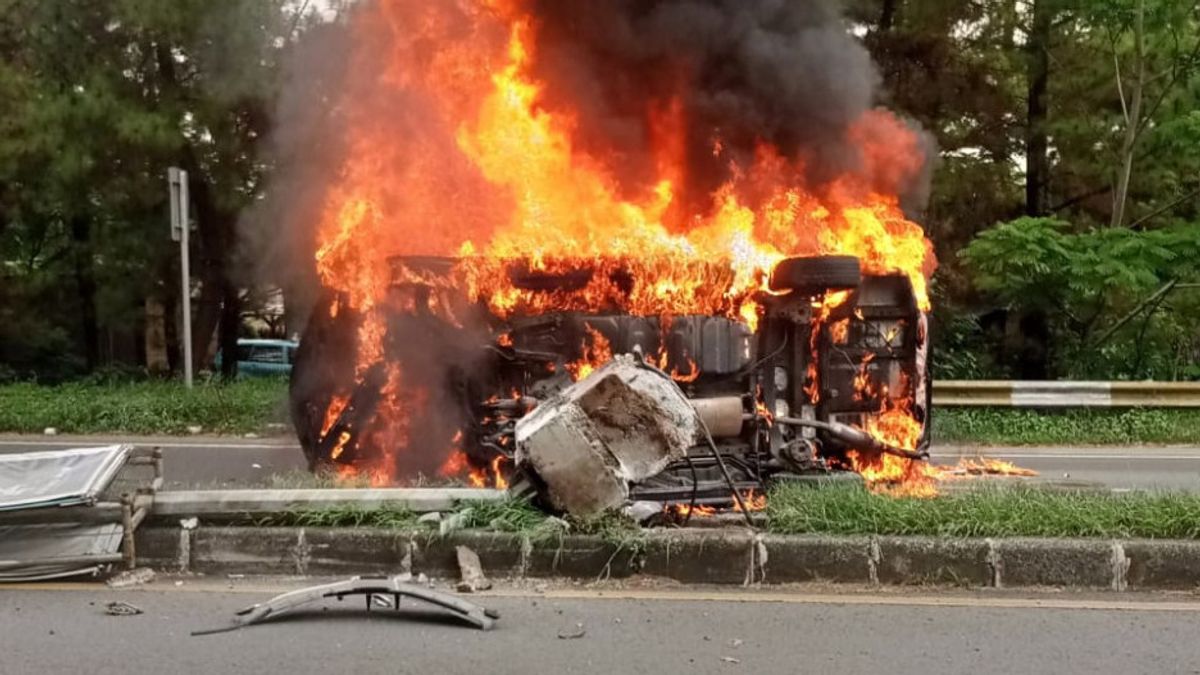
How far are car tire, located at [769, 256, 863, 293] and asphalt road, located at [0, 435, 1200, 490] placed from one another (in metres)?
3.24

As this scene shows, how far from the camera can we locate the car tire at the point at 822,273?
637 cm

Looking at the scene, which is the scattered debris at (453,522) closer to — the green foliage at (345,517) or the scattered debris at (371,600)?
the green foliage at (345,517)

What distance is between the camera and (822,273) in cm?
638

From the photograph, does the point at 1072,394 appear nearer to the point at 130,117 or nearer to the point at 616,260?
the point at 616,260

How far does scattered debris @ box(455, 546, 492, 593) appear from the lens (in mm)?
4996

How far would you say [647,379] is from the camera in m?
5.31

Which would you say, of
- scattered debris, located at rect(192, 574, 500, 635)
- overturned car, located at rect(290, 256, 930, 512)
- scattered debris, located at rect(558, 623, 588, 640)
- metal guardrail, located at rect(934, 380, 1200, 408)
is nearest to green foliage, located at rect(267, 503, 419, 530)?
scattered debris, located at rect(192, 574, 500, 635)

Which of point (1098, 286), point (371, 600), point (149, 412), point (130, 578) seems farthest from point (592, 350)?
point (149, 412)

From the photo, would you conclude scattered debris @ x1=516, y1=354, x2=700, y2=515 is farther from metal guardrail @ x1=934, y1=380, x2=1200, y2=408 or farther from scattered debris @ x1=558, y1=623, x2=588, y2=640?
metal guardrail @ x1=934, y1=380, x2=1200, y2=408

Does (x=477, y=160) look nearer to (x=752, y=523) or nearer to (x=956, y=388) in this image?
(x=752, y=523)

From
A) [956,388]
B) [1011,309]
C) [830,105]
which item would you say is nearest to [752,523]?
[830,105]

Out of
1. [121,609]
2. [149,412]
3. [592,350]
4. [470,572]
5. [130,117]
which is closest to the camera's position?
[121,609]

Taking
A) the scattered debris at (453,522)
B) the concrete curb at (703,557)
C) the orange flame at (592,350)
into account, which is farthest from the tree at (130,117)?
the scattered debris at (453,522)

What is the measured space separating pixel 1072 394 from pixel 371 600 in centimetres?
950
